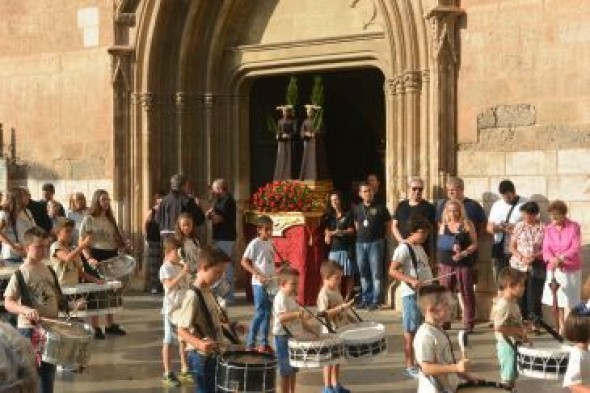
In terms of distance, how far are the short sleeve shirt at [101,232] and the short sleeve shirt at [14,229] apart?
80cm

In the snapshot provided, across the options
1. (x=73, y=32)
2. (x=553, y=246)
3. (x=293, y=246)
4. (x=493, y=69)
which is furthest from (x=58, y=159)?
(x=553, y=246)

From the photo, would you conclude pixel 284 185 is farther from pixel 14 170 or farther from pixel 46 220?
pixel 14 170

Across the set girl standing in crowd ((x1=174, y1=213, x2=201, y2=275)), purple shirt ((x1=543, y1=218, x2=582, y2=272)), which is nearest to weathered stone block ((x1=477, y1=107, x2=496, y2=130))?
A: purple shirt ((x1=543, y1=218, x2=582, y2=272))

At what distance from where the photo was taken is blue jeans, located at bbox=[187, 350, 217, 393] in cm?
650

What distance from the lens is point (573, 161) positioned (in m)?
11.9

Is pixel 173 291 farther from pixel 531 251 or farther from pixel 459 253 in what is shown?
pixel 531 251

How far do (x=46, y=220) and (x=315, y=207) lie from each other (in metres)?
3.53

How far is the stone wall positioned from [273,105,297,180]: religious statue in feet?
8.73

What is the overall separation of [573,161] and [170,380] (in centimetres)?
541

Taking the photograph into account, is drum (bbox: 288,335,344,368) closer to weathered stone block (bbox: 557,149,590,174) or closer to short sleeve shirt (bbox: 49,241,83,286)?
short sleeve shirt (bbox: 49,241,83,286)

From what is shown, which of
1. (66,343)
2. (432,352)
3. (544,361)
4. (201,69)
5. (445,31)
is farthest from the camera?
(201,69)

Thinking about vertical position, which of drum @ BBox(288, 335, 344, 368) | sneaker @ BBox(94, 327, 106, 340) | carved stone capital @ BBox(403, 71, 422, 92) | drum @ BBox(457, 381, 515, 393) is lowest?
sneaker @ BBox(94, 327, 106, 340)

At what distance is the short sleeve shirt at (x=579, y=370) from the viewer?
5.55 metres

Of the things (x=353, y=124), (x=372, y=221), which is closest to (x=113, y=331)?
(x=372, y=221)
